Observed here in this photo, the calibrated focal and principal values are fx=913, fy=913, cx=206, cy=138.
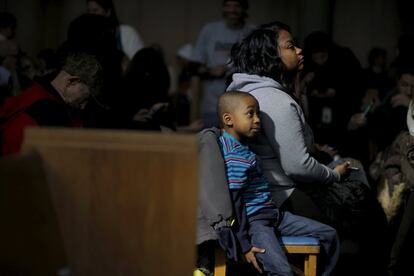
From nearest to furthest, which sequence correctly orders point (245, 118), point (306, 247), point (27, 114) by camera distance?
point (27, 114) < point (245, 118) < point (306, 247)

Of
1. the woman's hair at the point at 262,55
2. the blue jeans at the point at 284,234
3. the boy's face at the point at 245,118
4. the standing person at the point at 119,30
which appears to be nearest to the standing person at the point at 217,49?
the standing person at the point at 119,30

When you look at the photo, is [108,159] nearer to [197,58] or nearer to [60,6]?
[197,58]

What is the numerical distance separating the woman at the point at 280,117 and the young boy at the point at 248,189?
0.43 feet

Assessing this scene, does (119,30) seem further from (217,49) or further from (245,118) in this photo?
(245,118)

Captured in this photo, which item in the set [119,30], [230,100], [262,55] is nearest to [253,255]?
[230,100]

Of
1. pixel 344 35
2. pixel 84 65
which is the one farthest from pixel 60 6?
pixel 84 65

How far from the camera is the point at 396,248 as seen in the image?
523 centimetres

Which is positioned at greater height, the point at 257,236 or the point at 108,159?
the point at 108,159

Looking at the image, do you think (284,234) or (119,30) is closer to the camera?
(284,234)

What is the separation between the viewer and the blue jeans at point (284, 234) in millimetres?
Answer: 4273

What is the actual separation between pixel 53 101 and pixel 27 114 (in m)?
0.15

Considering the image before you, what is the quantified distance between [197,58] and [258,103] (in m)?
3.06

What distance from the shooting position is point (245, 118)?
4.32 meters

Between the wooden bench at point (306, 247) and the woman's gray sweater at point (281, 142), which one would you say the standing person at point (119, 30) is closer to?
the woman's gray sweater at point (281, 142)
